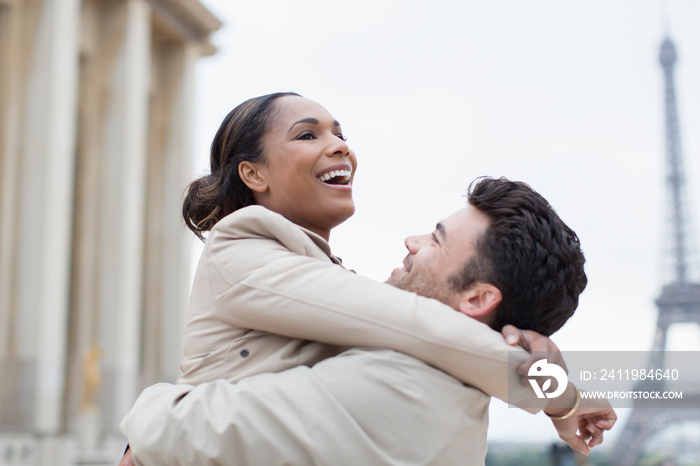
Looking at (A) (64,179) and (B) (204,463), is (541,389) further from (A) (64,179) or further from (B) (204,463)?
(A) (64,179)

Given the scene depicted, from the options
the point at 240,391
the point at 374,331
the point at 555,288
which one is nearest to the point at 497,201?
the point at 555,288

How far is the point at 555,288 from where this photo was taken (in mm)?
2252

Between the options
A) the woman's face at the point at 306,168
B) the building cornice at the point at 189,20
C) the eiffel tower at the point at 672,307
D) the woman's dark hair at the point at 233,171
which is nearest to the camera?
the woman's face at the point at 306,168

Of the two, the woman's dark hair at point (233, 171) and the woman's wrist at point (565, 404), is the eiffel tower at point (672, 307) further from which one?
the woman's wrist at point (565, 404)

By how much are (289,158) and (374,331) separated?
0.88 meters

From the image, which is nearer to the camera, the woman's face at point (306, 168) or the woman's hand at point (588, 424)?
the woman's hand at point (588, 424)

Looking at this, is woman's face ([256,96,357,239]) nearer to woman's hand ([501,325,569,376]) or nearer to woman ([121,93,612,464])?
woman ([121,93,612,464])

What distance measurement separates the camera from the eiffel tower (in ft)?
81.4

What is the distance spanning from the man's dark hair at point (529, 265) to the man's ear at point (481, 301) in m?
0.02

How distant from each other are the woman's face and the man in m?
0.61

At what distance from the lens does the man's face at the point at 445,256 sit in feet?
7.68

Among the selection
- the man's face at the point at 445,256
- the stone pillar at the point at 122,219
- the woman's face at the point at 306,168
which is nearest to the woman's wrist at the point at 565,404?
the man's face at the point at 445,256

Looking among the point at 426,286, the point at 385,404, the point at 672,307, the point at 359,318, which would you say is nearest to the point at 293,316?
the point at 359,318

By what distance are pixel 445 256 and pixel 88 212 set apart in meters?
21.5
